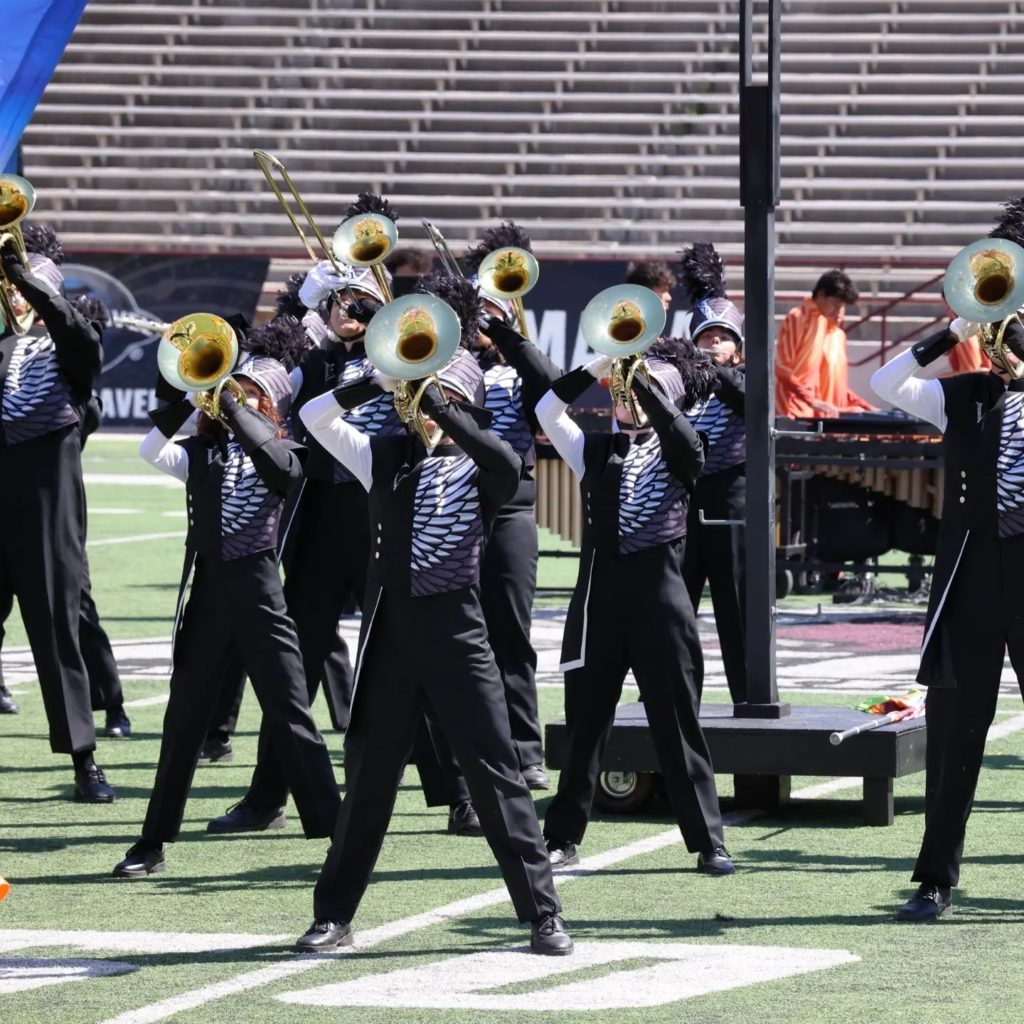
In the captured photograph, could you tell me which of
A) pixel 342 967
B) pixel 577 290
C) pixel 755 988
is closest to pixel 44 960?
pixel 342 967

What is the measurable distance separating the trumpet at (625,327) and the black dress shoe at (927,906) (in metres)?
1.63

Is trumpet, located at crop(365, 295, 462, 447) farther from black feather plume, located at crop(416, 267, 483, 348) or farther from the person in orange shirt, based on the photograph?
the person in orange shirt

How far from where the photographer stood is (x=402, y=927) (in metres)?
5.98

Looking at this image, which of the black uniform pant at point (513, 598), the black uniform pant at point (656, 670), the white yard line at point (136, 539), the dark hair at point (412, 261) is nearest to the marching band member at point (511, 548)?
the black uniform pant at point (513, 598)

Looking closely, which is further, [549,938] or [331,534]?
[331,534]

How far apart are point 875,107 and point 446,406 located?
2243 centimetres

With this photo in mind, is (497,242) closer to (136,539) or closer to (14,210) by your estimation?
(14,210)

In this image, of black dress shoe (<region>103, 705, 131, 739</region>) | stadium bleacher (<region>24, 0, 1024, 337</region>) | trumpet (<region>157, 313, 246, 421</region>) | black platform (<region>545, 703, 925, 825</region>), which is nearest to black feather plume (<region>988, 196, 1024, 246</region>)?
black platform (<region>545, 703, 925, 825</region>)

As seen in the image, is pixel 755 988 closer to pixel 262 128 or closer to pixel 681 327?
pixel 681 327

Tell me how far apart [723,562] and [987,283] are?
112 inches

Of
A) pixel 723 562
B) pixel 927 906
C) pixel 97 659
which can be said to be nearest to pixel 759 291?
pixel 723 562

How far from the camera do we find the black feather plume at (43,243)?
802 centimetres

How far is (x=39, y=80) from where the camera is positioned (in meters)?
6.22

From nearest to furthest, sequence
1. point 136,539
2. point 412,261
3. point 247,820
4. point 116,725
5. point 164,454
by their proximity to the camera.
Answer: point 164,454 → point 247,820 → point 116,725 → point 412,261 → point 136,539
